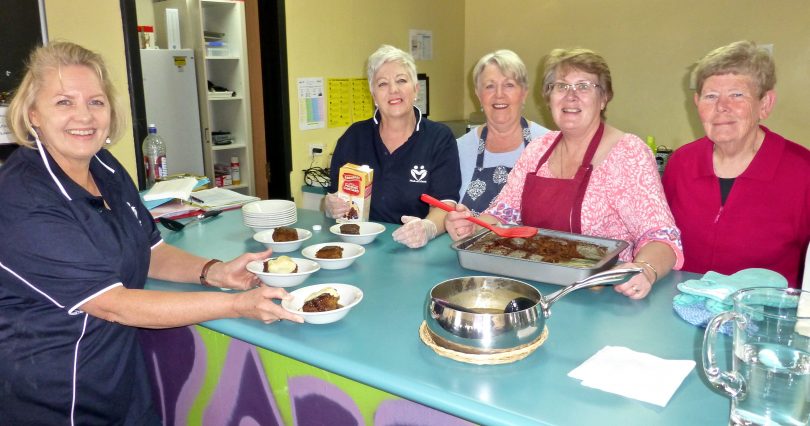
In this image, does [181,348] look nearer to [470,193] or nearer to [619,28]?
[470,193]

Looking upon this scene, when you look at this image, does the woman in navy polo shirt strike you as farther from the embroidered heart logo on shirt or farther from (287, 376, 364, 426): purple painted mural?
the embroidered heart logo on shirt

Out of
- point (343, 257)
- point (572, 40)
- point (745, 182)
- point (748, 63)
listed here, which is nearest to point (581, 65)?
point (748, 63)

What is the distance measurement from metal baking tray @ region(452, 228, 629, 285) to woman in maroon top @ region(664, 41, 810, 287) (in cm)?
42

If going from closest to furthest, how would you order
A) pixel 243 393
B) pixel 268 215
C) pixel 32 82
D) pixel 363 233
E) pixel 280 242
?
pixel 32 82, pixel 243 393, pixel 280 242, pixel 363 233, pixel 268 215

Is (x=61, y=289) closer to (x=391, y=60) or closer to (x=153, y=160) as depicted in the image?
(x=391, y=60)

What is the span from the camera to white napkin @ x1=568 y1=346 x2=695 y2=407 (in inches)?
40.1

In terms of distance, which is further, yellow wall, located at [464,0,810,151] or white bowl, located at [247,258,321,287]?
yellow wall, located at [464,0,810,151]

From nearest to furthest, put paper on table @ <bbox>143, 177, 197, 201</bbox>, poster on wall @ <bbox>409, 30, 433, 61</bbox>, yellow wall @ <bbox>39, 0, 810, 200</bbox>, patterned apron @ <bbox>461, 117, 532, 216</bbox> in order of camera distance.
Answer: paper on table @ <bbox>143, 177, 197, 201</bbox> → patterned apron @ <bbox>461, 117, 532, 216</bbox> → yellow wall @ <bbox>39, 0, 810, 200</bbox> → poster on wall @ <bbox>409, 30, 433, 61</bbox>

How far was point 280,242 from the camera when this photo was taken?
187 cm

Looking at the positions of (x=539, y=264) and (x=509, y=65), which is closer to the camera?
(x=539, y=264)

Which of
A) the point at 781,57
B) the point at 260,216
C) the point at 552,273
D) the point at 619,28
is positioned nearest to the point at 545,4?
the point at 619,28

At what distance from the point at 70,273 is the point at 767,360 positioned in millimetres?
1333

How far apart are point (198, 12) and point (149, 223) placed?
366cm

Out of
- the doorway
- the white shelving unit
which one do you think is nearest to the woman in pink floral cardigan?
the doorway
